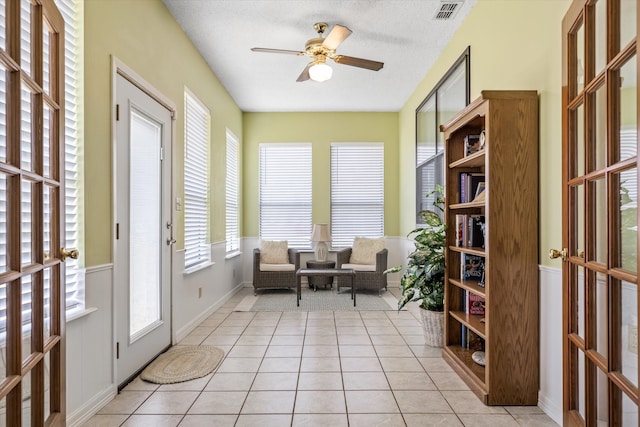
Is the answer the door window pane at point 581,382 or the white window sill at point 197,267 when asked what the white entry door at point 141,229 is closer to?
the white window sill at point 197,267

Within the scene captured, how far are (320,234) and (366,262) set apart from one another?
0.84m

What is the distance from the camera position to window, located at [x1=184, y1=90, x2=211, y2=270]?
12.9 ft

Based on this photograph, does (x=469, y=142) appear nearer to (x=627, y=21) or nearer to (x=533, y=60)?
(x=533, y=60)

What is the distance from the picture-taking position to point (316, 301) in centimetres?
530

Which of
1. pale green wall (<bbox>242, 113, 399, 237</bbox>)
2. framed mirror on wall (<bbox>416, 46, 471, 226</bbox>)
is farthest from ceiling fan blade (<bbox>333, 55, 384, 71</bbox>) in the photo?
pale green wall (<bbox>242, 113, 399, 237</bbox>)

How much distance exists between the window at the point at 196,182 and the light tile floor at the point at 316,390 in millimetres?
902

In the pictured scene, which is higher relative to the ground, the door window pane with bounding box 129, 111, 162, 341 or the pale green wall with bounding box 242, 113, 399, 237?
the pale green wall with bounding box 242, 113, 399, 237

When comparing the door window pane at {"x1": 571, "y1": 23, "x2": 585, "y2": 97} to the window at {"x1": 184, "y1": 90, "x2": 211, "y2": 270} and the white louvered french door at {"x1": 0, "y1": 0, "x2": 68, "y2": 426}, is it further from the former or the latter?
the window at {"x1": 184, "y1": 90, "x2": 211, "y2": 270}

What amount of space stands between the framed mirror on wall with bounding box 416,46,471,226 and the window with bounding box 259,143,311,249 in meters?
2.06

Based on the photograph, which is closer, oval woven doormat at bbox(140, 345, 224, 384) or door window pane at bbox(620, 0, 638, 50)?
door window pane at bbox(620, 0, 638, 50)

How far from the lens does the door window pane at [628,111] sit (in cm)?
113

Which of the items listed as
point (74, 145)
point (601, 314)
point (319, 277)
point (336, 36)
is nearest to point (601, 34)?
point (601, 314)

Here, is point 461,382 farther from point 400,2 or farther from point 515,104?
point 400,2

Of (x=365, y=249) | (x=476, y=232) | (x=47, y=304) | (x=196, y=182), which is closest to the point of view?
(x=47, y=304)
